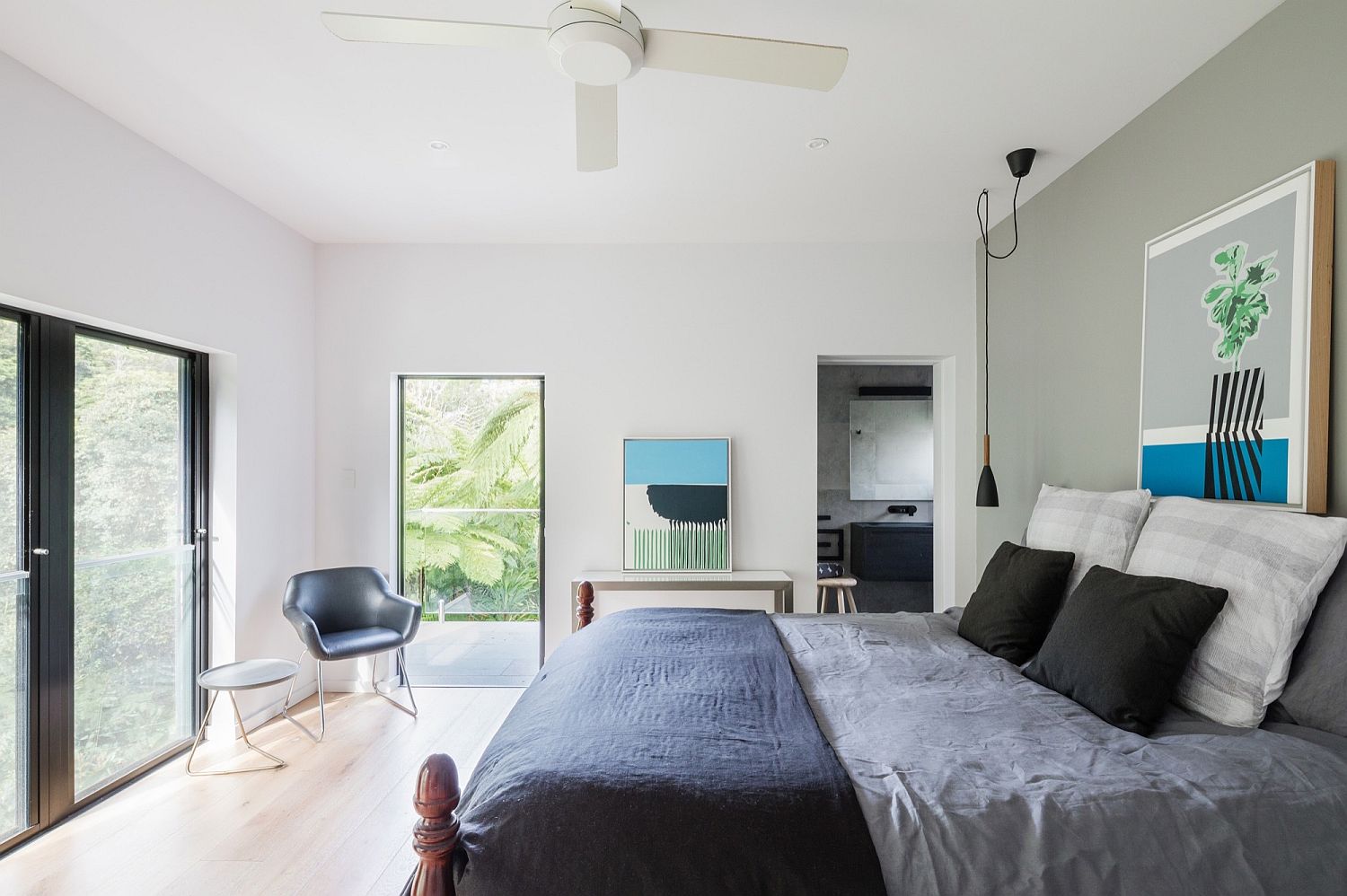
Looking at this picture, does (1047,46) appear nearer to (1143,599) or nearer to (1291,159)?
(1291,159)

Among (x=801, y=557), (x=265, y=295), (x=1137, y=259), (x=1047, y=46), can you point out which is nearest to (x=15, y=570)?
(x=265, y=295)

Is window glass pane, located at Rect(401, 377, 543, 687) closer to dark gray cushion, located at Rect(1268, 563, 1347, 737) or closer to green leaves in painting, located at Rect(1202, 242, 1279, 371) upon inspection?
green leaves in painting, located at Rect(1202, 242, 1279, 371)

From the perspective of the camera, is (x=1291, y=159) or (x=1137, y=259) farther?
(x=1137, y=259)

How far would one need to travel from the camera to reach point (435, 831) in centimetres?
121

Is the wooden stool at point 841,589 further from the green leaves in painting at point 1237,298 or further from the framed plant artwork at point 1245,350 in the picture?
the green leaves in painting at point 1237,298

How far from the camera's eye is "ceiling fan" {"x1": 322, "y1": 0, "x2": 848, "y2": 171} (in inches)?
64.6

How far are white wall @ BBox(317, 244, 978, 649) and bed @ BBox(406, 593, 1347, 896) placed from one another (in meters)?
2.51

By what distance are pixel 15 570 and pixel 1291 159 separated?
4147 millimetres

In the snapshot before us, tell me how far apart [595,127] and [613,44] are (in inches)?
15.5

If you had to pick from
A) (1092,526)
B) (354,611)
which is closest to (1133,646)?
(1092,526)

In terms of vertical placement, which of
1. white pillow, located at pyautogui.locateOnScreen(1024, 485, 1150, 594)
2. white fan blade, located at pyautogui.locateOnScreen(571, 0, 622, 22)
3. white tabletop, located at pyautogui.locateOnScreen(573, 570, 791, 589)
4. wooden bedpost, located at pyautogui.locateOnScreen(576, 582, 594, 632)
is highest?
white fan blade, located at pyautogui.locateOnScreen(571, 0, 622, 22)

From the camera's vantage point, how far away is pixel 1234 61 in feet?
7.01

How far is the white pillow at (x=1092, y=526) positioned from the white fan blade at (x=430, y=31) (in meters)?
2.16

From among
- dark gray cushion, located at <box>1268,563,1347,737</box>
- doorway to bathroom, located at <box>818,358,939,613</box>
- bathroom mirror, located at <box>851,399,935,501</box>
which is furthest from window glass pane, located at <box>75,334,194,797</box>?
bathroom mirror, located at <box>851,399,935,501</box>
